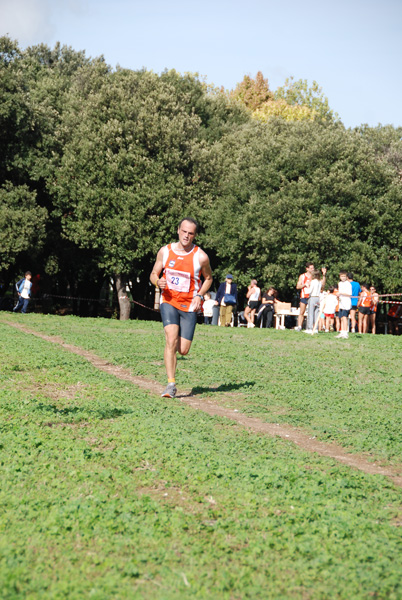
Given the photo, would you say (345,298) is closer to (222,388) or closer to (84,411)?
(222,388)

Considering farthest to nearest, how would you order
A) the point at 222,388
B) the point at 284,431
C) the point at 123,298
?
the point at 123,298, the point at 222,388, the point at 284,431

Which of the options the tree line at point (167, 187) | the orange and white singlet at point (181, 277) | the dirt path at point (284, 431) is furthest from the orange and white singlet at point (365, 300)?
the orange and white singlet at point (181, 277)

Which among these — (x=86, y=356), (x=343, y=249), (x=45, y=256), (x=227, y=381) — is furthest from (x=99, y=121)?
(x=227, y=381)

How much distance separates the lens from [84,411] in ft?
26.8

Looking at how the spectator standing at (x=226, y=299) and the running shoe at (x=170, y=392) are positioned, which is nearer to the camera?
the running shoe at (x=170, y=392)

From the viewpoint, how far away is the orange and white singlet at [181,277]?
31.8 feet

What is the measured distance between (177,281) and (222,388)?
2.28 meters

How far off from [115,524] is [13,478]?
135cm

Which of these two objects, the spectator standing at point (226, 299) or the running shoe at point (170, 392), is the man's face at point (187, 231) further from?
the spectator standing at point (226, 299)

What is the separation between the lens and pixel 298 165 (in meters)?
37.0

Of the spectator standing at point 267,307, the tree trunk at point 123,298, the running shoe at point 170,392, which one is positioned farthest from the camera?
the tree trunk at point 123,298

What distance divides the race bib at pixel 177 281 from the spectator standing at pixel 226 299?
60.3ft

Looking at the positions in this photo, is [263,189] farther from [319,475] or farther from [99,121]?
[319,475]

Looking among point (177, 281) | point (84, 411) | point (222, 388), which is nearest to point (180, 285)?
point (177, 281)
